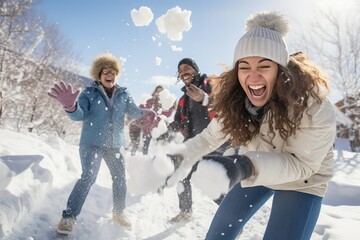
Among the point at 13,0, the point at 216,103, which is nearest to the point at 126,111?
the point at 216,103

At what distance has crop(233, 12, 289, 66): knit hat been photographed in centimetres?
211

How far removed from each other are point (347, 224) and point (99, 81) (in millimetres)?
4048

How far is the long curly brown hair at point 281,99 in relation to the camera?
1.93 meters

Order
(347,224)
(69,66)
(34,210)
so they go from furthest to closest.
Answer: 1. (69,66)
2. (347,224)
3. (34,210)

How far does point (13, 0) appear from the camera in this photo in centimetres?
1584

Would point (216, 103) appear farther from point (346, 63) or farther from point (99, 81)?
point (346, 63)

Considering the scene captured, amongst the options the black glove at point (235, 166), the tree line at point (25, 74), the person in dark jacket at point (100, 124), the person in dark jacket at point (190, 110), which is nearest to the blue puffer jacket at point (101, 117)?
the person in dark jacket at point (100, 124)

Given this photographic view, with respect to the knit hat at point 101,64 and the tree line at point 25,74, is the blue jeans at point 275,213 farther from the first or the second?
the tree line at point 25,74

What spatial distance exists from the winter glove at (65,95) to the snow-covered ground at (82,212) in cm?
129

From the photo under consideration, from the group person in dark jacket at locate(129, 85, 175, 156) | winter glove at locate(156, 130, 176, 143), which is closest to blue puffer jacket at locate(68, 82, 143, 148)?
winter glove at locate(156, 130, 176, 143)

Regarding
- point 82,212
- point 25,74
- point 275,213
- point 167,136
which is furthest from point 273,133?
point 25,74

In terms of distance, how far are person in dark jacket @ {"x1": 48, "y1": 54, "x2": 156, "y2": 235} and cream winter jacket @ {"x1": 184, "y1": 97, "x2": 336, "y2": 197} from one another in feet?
6.57

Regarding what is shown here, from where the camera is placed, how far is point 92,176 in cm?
383

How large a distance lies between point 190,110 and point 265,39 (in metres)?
2.63
